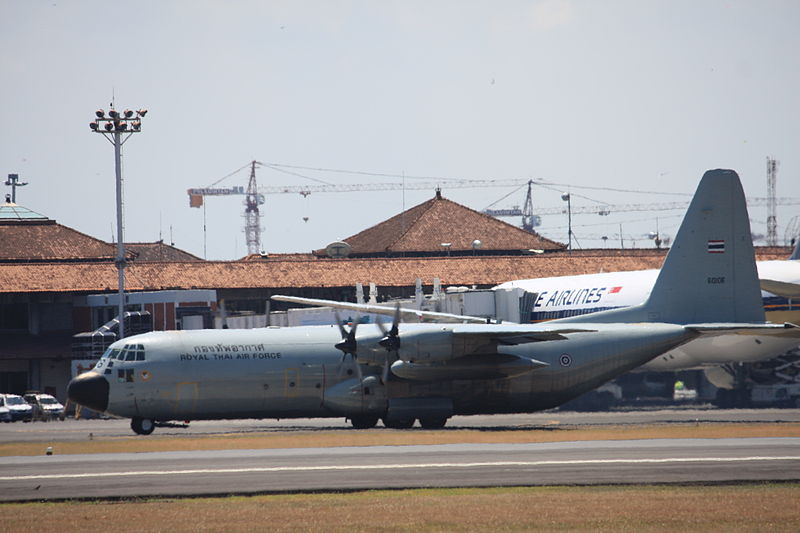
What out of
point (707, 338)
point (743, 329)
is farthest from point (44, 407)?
point (743, 329)

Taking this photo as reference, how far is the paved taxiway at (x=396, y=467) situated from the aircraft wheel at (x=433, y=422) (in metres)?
8.34

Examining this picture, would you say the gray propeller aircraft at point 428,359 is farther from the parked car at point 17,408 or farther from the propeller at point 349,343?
the parked car at point 17,408

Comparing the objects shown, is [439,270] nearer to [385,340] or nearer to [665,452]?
[385,340]

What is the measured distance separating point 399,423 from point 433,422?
1.28 meters

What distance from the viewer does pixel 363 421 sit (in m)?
43.5

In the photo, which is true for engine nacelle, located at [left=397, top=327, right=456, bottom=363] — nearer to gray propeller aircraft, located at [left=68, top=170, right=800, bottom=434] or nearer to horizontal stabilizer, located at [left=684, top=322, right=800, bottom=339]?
gray propeller aircraft, located at [left=68, top=170, right=800, bottom=434]

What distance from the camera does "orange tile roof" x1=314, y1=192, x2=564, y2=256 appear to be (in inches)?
4023

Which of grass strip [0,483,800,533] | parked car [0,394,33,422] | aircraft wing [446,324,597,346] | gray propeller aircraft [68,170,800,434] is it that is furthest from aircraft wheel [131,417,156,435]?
parked car [0,394,33,422]

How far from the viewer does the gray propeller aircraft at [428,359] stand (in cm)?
4103

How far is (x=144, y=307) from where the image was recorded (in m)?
72.2

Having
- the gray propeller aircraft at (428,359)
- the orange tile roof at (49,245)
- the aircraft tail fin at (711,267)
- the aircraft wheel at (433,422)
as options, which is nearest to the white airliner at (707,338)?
the aircraft tail fin at (711,267)

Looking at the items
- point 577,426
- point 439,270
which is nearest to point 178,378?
point 577,426

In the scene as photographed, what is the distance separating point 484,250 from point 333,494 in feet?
260

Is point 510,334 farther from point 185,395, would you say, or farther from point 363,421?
point 185,395
